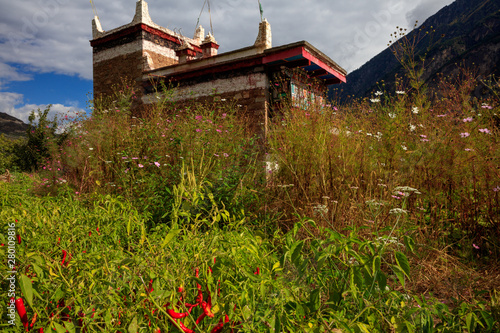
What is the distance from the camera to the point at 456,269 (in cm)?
300

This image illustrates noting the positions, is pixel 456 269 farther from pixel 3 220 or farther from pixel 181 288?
pixel 3 220

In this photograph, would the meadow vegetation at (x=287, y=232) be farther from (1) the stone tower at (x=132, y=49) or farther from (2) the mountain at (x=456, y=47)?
(2) the mountain at (x=456, y=47)

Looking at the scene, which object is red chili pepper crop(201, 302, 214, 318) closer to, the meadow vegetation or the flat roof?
the meadow vegetation

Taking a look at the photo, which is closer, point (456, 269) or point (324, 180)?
point (456, 269)

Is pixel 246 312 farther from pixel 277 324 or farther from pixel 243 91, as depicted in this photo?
pixel 243 91

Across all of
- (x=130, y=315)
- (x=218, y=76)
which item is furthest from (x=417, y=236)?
(x=218, y=76)

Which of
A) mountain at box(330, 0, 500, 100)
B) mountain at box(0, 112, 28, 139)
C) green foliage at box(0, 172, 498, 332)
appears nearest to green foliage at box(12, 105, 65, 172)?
green foliage at box(0, 172, 498, 332)

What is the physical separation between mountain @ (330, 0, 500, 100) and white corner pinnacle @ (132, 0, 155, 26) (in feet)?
67.1

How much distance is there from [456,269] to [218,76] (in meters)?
7.76

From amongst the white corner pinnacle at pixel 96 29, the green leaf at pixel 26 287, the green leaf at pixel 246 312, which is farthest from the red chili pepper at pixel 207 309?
the white corner pinnacle at pixel 96 29

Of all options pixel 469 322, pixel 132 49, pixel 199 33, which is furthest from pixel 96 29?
pixel 469 322

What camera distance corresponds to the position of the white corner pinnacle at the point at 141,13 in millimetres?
11070

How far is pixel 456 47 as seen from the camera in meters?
61.8

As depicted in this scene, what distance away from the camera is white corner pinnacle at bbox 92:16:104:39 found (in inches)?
484
